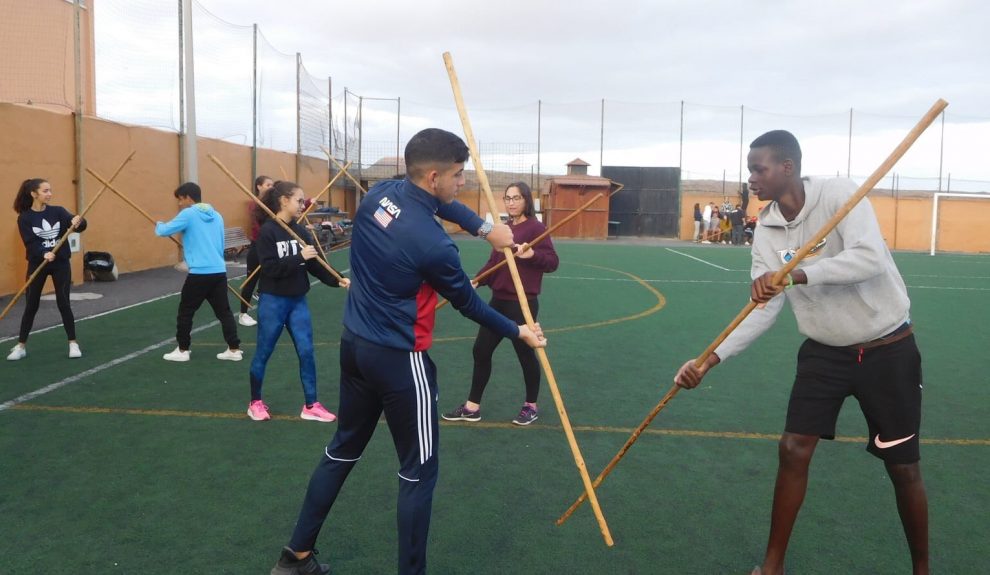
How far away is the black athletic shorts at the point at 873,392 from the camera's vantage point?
341 centimetres

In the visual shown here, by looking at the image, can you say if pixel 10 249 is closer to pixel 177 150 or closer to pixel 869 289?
pixel 177 150

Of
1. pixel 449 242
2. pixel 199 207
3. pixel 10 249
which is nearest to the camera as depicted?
pixel 449 242

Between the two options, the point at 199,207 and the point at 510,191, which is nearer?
the point at 510,191

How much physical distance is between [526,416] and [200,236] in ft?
13.2

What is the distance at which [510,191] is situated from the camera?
614cm

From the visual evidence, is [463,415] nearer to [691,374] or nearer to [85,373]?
[691,374]

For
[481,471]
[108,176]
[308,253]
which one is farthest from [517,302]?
[108,176]

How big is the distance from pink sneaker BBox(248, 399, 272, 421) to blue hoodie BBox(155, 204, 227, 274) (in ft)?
8.00

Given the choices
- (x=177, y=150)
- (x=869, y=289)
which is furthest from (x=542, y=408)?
(x=177, y=150)

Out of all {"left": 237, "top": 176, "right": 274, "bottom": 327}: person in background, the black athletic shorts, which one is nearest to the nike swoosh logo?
the black athletic shorts

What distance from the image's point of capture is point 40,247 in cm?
809

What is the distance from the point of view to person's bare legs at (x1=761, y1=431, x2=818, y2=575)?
11.7 ft

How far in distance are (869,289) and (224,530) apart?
11.2ft

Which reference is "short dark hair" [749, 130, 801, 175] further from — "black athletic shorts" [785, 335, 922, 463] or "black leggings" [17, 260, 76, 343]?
"black leggings" [17, 260, 76, 343]
